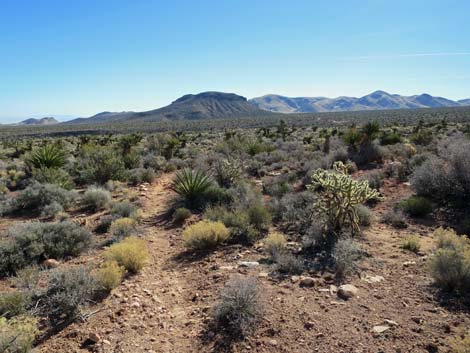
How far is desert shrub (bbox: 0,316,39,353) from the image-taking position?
3229 millimetres

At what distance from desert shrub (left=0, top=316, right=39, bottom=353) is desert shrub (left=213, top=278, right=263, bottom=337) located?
77.9 inches

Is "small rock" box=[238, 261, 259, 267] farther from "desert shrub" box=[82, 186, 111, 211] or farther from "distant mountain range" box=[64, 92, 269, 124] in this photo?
"distant mountain range" box=[64, 92, 269, 124]

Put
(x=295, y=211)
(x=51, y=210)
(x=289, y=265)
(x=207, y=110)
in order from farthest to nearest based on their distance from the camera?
1. (x=207, y=110)
2. (x=51, y=210)
3. (x=295, y=211)
4. (x=289, y=265)

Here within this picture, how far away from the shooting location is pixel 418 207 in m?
7.57

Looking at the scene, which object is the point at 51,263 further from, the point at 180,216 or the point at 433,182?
the point at 433,182

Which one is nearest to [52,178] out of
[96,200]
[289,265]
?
[96,200]

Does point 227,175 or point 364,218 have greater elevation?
point 227,175

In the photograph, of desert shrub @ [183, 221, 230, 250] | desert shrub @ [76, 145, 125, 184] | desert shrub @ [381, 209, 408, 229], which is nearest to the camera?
desert shrub @ [183, 221, 230, 250]

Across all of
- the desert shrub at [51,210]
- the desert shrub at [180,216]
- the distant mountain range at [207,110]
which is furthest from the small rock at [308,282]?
the distant mountain range at [207,110]

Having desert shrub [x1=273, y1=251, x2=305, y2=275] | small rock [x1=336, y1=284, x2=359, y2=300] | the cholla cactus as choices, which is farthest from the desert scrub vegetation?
small rock [x1=336, y1=284, x2=359, y2=300]

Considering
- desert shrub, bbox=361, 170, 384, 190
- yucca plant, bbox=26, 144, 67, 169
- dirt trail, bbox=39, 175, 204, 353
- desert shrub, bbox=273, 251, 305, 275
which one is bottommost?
dirt trail, bbox=39, 175, 204, 353

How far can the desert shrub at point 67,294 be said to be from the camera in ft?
13.4

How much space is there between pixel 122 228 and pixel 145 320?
322 cm

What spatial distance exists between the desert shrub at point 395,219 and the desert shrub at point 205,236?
366 cm
